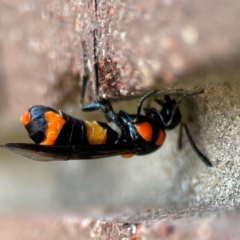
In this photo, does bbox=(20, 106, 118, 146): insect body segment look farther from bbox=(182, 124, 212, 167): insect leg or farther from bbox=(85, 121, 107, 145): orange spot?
bbox=(182, 124, 212, 167): insect leg

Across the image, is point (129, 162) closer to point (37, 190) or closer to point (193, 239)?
point (37, 190)

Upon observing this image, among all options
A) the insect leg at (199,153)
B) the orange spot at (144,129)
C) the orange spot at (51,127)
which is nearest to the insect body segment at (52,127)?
the orange spot at (51,127)

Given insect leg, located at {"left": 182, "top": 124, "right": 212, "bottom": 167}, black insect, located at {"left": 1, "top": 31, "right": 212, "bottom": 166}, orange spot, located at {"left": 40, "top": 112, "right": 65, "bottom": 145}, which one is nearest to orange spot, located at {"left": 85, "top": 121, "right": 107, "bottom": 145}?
black insect, located at {"left": 1, "top": 31, "right": 212, "bottom": 166}

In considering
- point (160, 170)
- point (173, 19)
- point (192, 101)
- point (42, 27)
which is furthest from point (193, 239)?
point (42, 27)

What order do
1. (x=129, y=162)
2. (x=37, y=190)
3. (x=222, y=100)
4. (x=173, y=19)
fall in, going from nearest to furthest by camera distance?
(x=173, y=19), (x=222, y=100), (x=129, y=162), (x=37, y=190)

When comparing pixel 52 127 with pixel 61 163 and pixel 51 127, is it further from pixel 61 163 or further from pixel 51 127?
pixel 61 163

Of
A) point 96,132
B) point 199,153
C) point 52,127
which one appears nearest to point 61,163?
point 96,132

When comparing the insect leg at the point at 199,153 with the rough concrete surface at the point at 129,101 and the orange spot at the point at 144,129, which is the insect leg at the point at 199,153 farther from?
the orange spot at the point at 144,129
